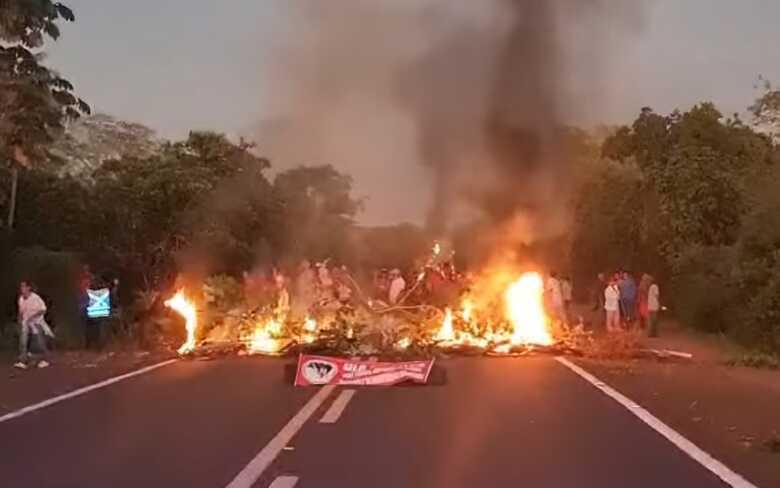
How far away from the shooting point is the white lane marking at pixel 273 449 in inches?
365

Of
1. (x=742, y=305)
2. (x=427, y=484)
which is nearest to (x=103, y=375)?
(x=427, y=484)

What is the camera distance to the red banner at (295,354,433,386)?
1769 centimetres

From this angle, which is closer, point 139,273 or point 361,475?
point 361,475

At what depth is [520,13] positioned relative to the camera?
86.5 feet

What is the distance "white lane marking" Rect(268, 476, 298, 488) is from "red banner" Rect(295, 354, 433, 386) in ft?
26.9

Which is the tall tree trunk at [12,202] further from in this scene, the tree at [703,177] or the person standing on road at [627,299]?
the tree at [703,177]

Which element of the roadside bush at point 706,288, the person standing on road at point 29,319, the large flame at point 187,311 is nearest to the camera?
the person standing on road at point 29,319

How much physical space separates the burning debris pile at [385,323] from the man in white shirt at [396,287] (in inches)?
2.3

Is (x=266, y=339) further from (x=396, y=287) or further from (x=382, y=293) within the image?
(x=382, y=293)

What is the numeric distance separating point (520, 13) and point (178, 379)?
12.5 metres

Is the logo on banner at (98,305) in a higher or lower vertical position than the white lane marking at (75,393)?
higher

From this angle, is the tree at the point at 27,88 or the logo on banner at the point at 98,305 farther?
the tree at the point at 27,88

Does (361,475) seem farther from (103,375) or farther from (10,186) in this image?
(10,186)

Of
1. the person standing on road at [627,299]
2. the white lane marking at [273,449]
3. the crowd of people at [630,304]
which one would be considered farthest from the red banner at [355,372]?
the person standing on road at [627,299]
